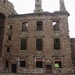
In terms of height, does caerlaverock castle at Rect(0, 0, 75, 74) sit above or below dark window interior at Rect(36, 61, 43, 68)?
above

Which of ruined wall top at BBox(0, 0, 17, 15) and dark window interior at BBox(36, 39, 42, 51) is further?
ruined wall top at BBox(0, 0, 17, 15)

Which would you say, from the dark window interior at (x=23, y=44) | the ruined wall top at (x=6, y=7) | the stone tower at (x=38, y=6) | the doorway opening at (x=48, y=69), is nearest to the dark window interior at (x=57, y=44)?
the doorway opening at (x=48, y=69)

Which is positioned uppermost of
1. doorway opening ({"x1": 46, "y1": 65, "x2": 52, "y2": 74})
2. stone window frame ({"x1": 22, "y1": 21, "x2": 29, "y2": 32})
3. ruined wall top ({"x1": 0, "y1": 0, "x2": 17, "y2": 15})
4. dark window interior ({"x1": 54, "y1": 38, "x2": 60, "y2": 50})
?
ruined wall top ({"x1": 0, "y1": 0, "x2": 17, "y2": 15})

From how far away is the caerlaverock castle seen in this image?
21.8 m

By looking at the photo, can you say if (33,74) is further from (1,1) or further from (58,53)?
(1,1)

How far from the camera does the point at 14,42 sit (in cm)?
2367

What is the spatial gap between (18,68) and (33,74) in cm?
314

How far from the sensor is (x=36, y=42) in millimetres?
23062

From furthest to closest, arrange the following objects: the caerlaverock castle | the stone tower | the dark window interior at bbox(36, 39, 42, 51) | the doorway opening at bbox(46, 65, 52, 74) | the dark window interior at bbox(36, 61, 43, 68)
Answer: the stone tower < the dark window interior at bbox(36, 39, 42, 51) < the dark window interior at bbox(36, 61, 43, 68) < the caerlaverock castle < the doorway opening at bbox(46, 65, 52, 74)

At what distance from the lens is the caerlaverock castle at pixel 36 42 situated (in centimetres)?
2180

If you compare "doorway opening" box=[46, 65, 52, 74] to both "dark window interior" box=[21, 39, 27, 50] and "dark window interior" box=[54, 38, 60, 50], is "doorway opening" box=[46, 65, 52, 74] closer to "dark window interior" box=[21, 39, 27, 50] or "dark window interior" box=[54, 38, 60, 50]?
"dark window interior" box=[54, 38, 60, 50]

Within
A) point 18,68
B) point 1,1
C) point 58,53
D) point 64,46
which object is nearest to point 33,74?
point 18,68

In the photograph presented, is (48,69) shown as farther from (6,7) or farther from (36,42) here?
(6,7)

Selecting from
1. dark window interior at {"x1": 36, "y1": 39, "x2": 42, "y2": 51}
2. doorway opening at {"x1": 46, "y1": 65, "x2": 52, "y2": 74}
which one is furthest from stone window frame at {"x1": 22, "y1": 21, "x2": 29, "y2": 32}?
doorway opening at {"x1": 46, "y1": 65, "x2": 52, "y2": 74}
